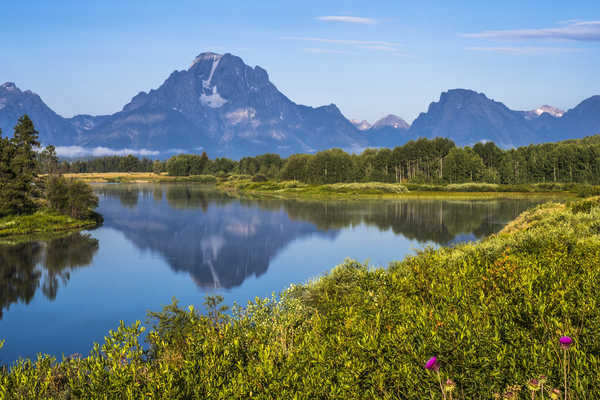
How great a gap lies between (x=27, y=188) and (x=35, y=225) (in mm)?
6902

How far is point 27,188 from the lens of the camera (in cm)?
6097

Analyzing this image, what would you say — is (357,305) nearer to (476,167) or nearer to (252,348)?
(252,348)

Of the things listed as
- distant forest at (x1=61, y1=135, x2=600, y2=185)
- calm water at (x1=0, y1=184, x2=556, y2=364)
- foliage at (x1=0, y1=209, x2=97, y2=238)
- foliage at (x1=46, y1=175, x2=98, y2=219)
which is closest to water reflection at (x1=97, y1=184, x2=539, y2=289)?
calm water at (x1=0, y1=184, x2=556, y2=364)

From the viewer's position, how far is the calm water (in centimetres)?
2784

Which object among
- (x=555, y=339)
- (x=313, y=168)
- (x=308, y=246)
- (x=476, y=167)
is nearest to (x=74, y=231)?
(x=308, y=246)

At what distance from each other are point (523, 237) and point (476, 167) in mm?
131842

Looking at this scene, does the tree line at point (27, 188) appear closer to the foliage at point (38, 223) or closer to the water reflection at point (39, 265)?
the foliage at point (38, 223)

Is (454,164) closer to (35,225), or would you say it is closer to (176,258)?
(176,258)

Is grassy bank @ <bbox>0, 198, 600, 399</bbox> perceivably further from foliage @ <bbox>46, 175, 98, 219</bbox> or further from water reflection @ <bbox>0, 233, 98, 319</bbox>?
foliage @ <bbox>46, 175, 98, 219</bbox>

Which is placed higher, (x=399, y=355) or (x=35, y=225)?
(x=399, y=355)

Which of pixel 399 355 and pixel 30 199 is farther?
pixel 30 199

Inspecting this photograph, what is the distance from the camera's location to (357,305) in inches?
485

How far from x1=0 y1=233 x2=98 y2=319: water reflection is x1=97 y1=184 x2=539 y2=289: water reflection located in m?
7.50

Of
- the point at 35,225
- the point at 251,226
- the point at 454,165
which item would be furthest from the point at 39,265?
the point at 454,165
